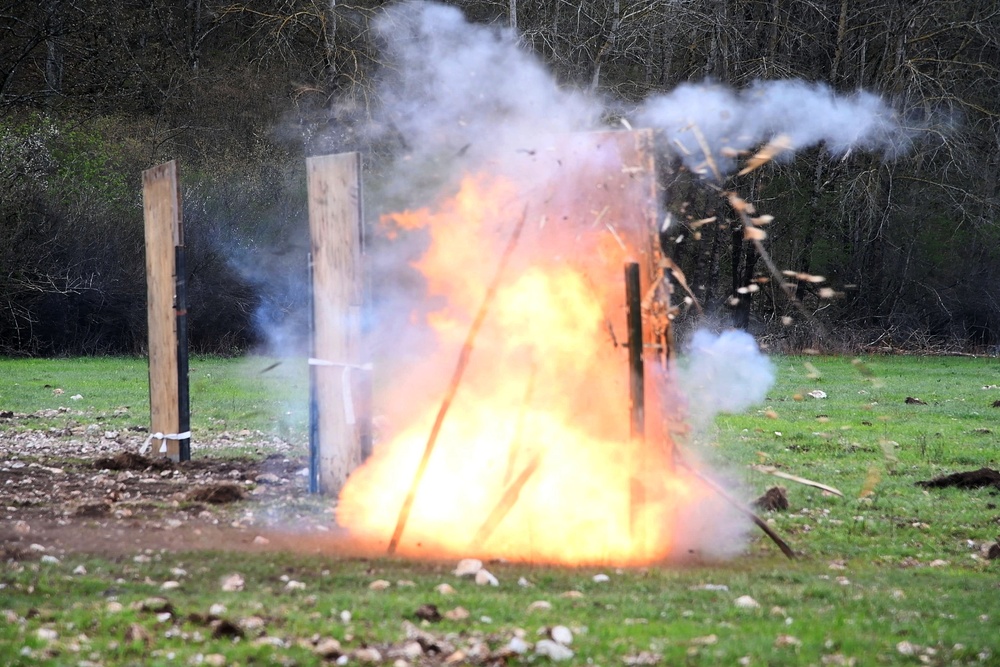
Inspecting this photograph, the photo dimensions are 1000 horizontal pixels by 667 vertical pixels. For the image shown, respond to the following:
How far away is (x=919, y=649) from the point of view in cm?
538

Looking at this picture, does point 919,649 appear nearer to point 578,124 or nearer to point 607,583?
point 607,583

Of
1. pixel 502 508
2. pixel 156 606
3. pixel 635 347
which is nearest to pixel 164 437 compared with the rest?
pixel 502 508

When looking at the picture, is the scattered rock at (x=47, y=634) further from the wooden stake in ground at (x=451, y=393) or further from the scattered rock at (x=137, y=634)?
the wooden stake in ground at (x=451, y=393)

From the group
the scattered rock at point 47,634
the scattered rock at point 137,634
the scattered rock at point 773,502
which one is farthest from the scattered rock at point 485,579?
the scattered rock at point 773,502

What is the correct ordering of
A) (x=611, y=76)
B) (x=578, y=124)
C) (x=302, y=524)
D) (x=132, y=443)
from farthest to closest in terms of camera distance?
1. (x=611, y=76)
2. (x=578, y=124)
3. (x=132, y=443)
4. (x=302, y=524)

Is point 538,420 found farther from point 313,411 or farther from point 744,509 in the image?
point 313,411

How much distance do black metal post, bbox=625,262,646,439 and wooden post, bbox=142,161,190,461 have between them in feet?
17.3

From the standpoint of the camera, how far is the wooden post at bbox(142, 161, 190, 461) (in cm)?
1088

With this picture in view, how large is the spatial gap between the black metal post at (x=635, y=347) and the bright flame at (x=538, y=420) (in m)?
0.18

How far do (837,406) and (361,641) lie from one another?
13120mm

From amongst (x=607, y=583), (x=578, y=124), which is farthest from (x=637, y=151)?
(x=578, y=124)

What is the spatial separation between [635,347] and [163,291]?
557 cm

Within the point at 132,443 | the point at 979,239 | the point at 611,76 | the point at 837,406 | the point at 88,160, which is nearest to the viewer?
the point at 132,443

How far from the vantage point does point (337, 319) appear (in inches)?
366
